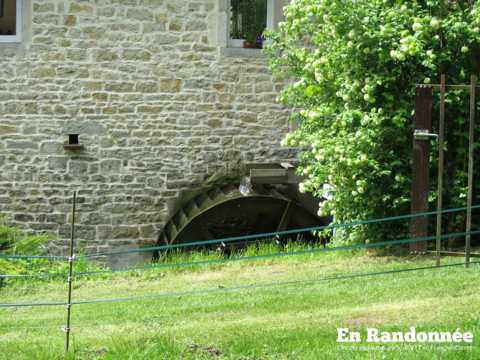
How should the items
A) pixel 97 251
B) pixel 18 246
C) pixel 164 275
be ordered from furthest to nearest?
1. pixel 97 251
2. pixel 18 246
3. pixel 164 275

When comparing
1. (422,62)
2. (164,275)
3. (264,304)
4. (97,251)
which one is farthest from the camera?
(97,251)

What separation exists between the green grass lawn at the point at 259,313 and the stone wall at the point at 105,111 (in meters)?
2.85

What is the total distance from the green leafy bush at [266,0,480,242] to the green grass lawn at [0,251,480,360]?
0.70 meters

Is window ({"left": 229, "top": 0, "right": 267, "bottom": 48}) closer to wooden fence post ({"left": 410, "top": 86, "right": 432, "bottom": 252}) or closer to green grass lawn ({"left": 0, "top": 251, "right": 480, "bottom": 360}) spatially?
green grass lawn ({"left": 0, "top": 251, "right": 480, "bottom": 360})

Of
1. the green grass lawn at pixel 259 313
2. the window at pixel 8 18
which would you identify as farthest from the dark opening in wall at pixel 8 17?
the green grass lawn at pixel 259 313

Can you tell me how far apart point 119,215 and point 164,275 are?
9.29 ft

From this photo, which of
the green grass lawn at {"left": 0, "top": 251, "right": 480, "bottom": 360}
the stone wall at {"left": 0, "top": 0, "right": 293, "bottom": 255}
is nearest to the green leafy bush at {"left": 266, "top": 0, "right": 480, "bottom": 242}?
the green grass lawn at {"left": 0, "top": 251, "right": 480, "bottom": 360}

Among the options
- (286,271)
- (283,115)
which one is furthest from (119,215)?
(286,271)

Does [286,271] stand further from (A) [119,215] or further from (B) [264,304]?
(A) [119,215]

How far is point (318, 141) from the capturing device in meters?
11.1

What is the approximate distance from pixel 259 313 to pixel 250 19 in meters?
7.09

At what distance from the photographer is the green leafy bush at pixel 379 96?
10.7 m

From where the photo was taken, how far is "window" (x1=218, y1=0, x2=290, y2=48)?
14305mm

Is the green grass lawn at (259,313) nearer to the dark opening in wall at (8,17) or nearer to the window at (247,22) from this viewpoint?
the window at (247,22)
